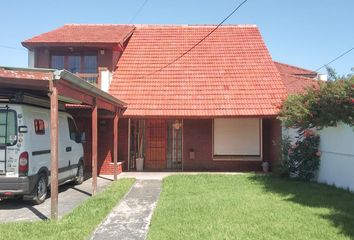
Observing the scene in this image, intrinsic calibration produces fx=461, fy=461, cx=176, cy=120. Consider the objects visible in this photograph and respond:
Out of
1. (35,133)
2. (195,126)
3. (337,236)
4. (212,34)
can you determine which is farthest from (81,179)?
(212,34)

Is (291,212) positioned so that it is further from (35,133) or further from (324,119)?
(35,133)

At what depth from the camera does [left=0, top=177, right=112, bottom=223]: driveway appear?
29.9ft

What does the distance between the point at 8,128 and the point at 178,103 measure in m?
9.11

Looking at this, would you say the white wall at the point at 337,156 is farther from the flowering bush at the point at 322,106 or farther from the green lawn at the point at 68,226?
the green lawn at the point at 68,226

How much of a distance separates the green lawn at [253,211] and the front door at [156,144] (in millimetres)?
4947

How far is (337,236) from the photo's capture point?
7.28m

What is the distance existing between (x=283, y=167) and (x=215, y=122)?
413 centimetres

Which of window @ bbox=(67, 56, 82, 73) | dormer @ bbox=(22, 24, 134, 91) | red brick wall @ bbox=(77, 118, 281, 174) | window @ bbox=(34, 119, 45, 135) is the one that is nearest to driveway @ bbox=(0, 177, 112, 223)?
window @ bbox=(34, 119, 45, 135)

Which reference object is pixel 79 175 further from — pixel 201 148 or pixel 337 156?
pixel 337 156

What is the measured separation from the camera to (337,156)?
12656mm

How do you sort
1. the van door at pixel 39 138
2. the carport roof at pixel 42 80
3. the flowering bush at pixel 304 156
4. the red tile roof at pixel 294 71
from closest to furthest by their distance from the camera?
the carport roof at pixel 42 80 → the van door at pixel 39 138 → the flowering bush at pixel 304 156 → the red tile roof at pixel 294 71

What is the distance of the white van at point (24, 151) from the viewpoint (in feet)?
31.0

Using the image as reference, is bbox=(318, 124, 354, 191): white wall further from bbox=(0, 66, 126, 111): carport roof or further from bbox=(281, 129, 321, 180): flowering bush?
bbox=(0, 66, 126, 111): carport roof

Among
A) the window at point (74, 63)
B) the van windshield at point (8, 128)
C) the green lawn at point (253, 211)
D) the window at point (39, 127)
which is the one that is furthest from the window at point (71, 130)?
the window at point (74, 63)
